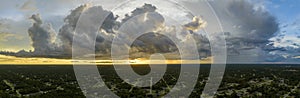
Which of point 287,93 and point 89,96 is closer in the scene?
point 89,96

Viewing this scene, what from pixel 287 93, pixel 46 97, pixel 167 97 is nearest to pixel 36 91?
pixel 46 97

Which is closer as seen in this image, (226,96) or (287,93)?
(226,96)

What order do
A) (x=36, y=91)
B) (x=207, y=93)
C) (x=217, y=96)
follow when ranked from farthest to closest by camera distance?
(x=36, y=91)
(x=207, y=93)
(x=217, y=96)

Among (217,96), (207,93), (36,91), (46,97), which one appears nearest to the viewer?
(46,97)

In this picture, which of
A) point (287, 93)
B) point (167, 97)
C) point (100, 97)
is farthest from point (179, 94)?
point (287, 93)

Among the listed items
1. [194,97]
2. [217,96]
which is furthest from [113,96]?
[217,96]

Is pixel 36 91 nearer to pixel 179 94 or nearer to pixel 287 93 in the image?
pixel 179 94

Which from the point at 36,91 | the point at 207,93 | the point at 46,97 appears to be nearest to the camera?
the point at 46,97

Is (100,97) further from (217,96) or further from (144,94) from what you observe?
(217,96)

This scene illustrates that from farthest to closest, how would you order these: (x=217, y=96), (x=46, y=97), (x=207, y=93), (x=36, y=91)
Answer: (x=36, y=91) → (x=207, y=93) → (x=217, y=96) → (x=46, y=97)
